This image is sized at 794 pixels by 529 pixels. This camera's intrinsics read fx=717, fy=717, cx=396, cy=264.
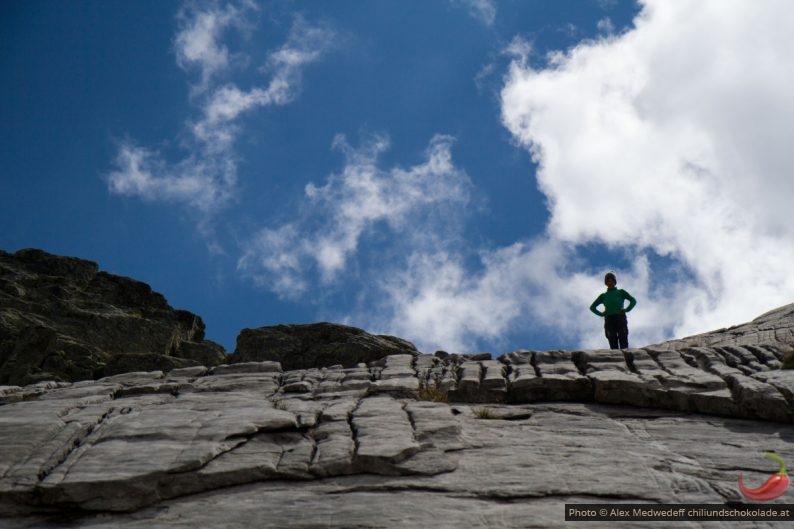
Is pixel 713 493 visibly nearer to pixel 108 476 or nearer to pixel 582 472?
pixel 582 472

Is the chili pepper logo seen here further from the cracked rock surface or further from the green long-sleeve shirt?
the green long-sleeve shirt

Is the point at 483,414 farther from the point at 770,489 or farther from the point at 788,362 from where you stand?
the point at 788,362

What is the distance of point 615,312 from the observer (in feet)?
79.3

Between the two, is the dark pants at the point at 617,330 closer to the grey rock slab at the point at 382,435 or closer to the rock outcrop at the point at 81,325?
the grey rock slab at the point at 382,435

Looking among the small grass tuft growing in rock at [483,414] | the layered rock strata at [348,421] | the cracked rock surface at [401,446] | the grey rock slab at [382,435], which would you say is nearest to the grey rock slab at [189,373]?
the layered rock strata at [348,421]

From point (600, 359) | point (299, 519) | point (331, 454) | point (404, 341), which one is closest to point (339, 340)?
point (404, 341)

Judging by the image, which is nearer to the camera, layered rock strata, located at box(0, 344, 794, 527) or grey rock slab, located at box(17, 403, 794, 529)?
grey rock slab, located at box(17, 403, 794, 529)

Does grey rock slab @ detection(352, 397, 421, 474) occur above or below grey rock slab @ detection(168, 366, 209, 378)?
below

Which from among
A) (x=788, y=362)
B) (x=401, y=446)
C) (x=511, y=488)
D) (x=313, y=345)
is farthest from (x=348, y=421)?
(x=313, y=345)

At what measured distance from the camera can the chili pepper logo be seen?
458 inches

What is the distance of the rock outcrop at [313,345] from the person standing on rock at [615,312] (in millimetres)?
7774

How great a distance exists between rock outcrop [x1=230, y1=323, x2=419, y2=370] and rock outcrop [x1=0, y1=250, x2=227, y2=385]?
3492 millimetres

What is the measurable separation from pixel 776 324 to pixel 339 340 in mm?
16484

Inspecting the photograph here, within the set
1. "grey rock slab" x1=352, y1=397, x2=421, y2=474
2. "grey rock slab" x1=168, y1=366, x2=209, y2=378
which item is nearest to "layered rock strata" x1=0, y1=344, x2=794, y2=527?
"grey rock slab" x1=352, y1=397, x2=421, y2=474
